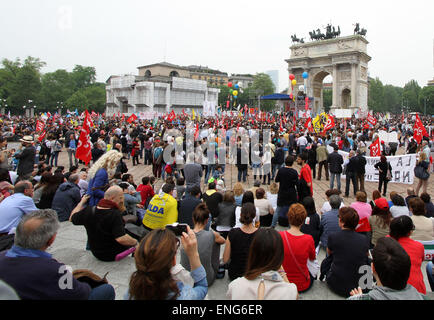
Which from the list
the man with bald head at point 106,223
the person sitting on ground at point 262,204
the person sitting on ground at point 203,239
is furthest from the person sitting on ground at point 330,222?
the man with bald head at point 106,223

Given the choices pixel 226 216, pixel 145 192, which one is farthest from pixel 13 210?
pixel 226 216

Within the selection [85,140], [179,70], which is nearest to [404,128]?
[85,140]

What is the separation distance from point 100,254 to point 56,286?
2.31 metres

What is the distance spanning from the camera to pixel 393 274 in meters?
2.19

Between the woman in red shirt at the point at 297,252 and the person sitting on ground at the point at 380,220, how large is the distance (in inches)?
67.0

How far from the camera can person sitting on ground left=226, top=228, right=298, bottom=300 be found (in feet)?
7.08

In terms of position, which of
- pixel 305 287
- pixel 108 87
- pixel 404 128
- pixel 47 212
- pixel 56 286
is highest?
pixel 108 87

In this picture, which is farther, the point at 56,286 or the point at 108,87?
the point at 108,87

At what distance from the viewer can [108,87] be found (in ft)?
241

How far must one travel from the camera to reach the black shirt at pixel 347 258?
12.0ft

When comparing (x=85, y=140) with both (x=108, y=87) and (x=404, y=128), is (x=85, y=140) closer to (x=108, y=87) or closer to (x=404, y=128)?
(x=404, y=128)

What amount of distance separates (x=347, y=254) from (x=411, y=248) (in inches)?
28.2

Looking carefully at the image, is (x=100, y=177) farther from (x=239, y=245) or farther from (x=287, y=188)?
(x=287, y=188)

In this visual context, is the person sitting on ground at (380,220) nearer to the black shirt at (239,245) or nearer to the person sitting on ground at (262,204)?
the person sitting on ground at (262,204)
